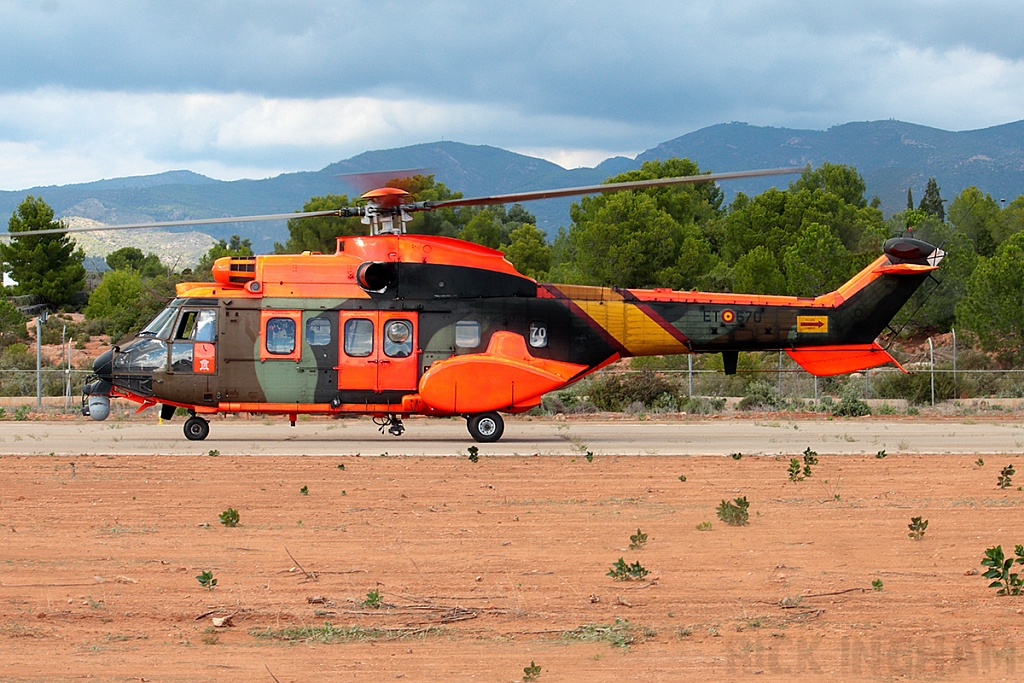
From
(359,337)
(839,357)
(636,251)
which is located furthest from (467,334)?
(636,251)

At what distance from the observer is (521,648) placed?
25.2ft

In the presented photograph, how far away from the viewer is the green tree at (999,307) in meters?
41.4

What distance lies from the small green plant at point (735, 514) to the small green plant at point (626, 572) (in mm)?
2425

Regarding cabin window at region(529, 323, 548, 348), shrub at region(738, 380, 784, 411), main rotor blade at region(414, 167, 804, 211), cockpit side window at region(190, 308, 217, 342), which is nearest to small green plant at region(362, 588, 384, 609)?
main rotor blade at region(414, 167, 804, 211)

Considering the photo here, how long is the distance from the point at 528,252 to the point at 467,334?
69.3 meters

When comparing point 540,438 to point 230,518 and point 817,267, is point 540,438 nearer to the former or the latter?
point 230,518

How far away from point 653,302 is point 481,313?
11.4 feet

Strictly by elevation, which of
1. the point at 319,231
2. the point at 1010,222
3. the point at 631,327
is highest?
the point at 1010,222

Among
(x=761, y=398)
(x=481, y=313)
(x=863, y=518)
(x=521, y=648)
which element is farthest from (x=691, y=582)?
(x=761, y=398)

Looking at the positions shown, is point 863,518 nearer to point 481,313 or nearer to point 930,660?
point 930,660

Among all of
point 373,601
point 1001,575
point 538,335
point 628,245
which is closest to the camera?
point 373,601

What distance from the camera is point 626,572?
9.34 m

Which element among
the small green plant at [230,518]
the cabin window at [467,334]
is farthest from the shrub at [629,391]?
the small green plant at [230,518]

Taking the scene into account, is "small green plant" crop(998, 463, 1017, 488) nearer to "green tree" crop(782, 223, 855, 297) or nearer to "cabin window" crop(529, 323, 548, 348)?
"cabin window" crop(529, 323, 548, 348)
